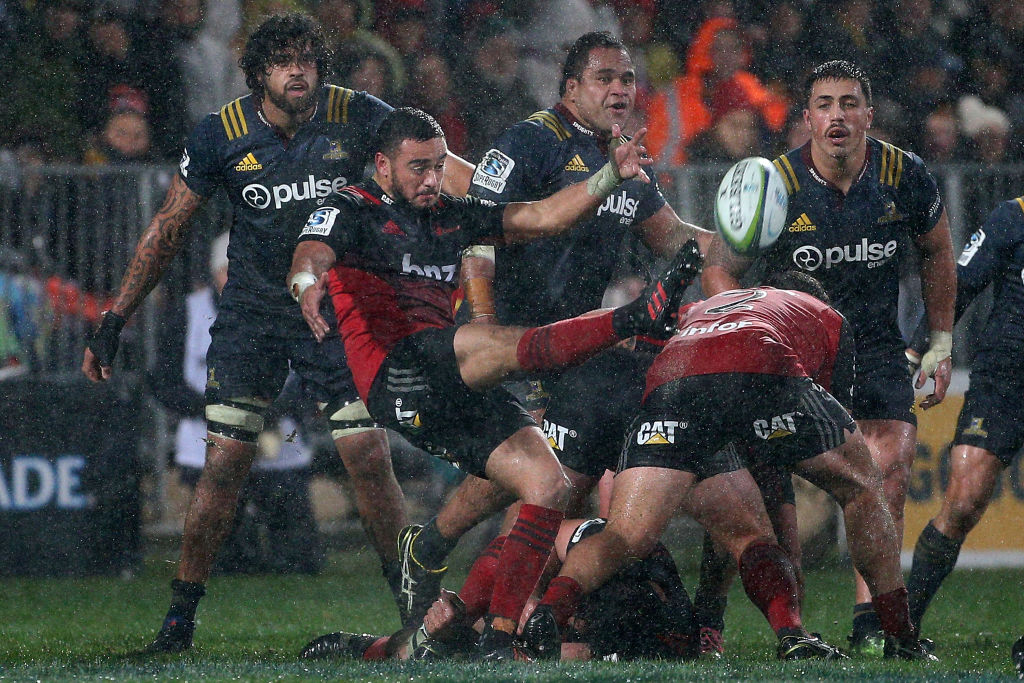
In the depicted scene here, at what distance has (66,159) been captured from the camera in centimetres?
912

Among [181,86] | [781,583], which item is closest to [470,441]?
[781,583]

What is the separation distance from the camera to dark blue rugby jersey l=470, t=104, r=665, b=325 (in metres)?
5.90

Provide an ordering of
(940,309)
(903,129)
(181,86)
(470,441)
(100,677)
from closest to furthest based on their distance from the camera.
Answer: (100,677) < (470,441) < (940,309) < (181,86) < (903,129)

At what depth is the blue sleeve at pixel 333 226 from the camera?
5.14 m

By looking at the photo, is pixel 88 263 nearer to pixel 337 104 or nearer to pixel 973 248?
pixel 337 104

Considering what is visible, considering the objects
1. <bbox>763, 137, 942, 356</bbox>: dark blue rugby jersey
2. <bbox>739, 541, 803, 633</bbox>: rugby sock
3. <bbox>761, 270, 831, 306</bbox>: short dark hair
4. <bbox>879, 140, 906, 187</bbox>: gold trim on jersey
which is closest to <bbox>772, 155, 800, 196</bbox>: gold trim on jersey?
<bbox>763, 137, 942, 356</bbox>: dark blue rugby jersey

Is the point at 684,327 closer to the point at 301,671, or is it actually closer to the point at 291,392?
the point at 301,671

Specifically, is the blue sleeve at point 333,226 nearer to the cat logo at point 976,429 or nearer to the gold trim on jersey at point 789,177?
the gold trim on jersey at point 789,177

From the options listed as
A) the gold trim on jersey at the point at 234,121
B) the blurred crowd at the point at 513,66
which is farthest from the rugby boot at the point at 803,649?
the blurred crowd at the point at 513,66

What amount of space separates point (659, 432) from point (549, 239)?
1.26m

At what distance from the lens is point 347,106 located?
20.0ft

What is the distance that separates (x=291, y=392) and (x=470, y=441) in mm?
3846

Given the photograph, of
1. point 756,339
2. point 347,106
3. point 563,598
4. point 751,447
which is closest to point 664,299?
point 756,339

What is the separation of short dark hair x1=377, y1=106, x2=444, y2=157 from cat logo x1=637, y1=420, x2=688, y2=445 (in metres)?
1.27
